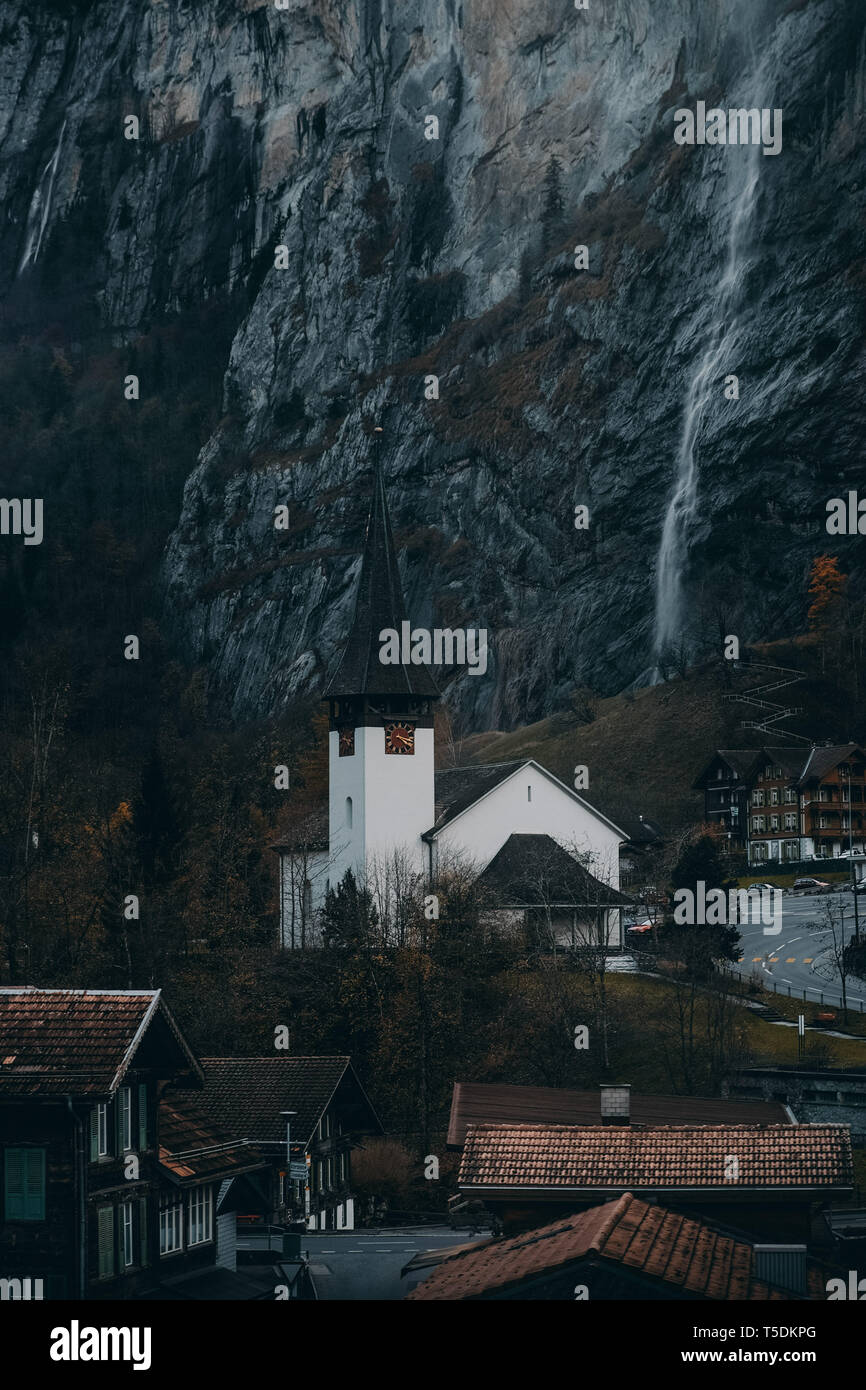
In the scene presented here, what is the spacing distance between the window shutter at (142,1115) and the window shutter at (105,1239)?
2316mm

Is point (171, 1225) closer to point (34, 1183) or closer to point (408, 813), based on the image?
point (34, 1183)

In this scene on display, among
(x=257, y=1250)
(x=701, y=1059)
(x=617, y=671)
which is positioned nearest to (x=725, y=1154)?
(x=257, y=1250)

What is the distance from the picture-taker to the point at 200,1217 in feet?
138

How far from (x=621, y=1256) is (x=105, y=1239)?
40.4 ft

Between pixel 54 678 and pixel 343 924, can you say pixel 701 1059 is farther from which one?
pixel 54 678

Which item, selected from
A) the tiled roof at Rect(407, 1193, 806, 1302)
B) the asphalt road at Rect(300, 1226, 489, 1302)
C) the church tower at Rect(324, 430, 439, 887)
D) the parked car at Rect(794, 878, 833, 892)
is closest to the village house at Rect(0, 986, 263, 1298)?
the asphalt road at Rect(300, 1226, 489, 1302)

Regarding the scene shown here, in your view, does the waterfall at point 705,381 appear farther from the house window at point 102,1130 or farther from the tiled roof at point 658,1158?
the house window at point 102,1130

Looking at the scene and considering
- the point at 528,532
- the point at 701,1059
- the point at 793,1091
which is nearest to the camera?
the point at 793,1091

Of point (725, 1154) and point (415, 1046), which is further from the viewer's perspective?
point (415, 1046)

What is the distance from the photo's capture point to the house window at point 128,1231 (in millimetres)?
38219

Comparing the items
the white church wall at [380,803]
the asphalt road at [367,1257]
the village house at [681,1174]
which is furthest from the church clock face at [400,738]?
the village house at [681,1174]

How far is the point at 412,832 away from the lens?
8300 cm

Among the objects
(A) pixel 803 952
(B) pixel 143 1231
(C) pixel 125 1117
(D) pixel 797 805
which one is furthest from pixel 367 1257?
(D) pixel 797 805

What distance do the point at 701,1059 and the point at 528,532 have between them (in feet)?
395
